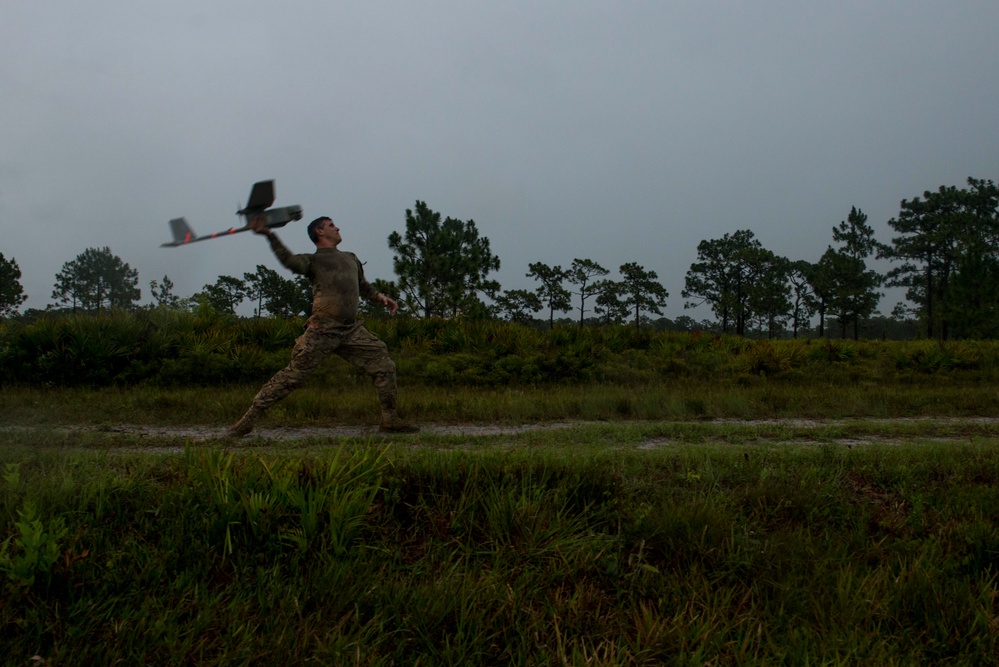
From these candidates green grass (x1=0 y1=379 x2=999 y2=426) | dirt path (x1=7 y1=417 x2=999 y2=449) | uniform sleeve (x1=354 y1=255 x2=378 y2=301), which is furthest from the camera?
→ green grass (x1=0 y1=379 x2=999 y2=426)

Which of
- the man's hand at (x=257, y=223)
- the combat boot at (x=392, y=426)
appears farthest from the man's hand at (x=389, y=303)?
the man's hand at (x=257, y=223)

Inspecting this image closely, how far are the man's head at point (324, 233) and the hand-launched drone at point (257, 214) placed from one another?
938 mm

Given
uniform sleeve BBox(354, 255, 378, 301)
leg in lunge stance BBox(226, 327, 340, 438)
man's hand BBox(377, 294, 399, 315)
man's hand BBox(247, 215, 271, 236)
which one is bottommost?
leg in lunge stance BBox(226, 327, 340, 438)

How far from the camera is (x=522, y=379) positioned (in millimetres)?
11453

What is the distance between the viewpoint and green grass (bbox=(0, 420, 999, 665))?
93.4 inches

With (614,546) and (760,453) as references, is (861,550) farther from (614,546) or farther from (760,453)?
(760,453)

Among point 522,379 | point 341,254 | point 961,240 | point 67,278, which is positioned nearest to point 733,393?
point 522,379

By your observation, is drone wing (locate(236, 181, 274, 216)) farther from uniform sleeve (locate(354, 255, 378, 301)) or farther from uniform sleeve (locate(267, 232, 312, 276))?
uniform sleeve (locate(354, 255, 378, 301))

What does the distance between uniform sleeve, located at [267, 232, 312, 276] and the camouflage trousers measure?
2.05 ft

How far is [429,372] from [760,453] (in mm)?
7214

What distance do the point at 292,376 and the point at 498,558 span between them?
4.32 m

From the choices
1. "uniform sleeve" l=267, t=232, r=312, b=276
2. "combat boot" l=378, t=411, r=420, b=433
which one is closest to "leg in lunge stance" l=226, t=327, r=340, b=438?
"uniform sleeve" l=267, t=232, r=312, b=276

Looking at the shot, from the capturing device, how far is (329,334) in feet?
22.1

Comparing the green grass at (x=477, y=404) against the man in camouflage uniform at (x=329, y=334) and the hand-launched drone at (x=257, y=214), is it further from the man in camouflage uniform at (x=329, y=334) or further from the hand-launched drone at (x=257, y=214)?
the hand-launched drone at (x=257, y=214)
